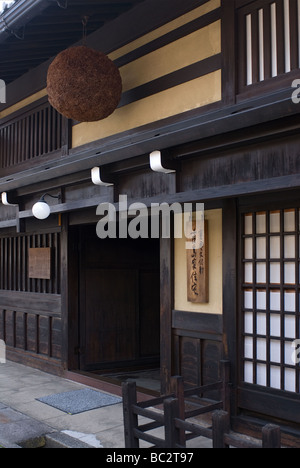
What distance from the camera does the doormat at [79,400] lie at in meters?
7.30

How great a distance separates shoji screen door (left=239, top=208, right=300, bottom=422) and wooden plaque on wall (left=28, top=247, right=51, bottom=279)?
15.8 ft

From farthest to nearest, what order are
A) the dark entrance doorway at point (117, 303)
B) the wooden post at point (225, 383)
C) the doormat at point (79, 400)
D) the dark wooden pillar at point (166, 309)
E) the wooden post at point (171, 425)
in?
the dark entrance doorway at point (117, 303) → the doormat at point (79, 400) → the dark wooden pillar at point (166, 309) → the wooden post at point (225, 383) → the wooden post at point (171, 425)

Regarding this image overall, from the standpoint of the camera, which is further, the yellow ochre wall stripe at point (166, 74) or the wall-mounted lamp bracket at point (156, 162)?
the yellow ochre wall stripe at point (166, 74)

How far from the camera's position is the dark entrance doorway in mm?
9523

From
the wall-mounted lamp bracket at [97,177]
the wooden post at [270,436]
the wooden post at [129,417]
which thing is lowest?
the wooden post at [129,417]

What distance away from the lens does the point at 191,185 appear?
20.2 ft

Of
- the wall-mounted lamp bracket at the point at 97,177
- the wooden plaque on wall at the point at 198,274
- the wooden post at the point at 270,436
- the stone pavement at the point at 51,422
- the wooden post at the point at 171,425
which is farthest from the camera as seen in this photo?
the wall-mounted lamp bracket at the point at 97,177

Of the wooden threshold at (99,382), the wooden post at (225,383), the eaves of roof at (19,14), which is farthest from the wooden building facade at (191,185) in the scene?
the eaves of roof at (19,14)

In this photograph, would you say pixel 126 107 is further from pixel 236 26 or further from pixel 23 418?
pixel 23 418

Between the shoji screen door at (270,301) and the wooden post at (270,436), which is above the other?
the shoji screen door at (270,301)

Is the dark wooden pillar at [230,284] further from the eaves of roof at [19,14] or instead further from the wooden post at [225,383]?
the eaves of roof at [19,14]

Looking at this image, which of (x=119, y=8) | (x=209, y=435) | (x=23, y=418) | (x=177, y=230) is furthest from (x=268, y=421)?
(x=119, y=8)

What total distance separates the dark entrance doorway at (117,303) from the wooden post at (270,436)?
234 inches

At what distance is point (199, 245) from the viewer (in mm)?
6555
